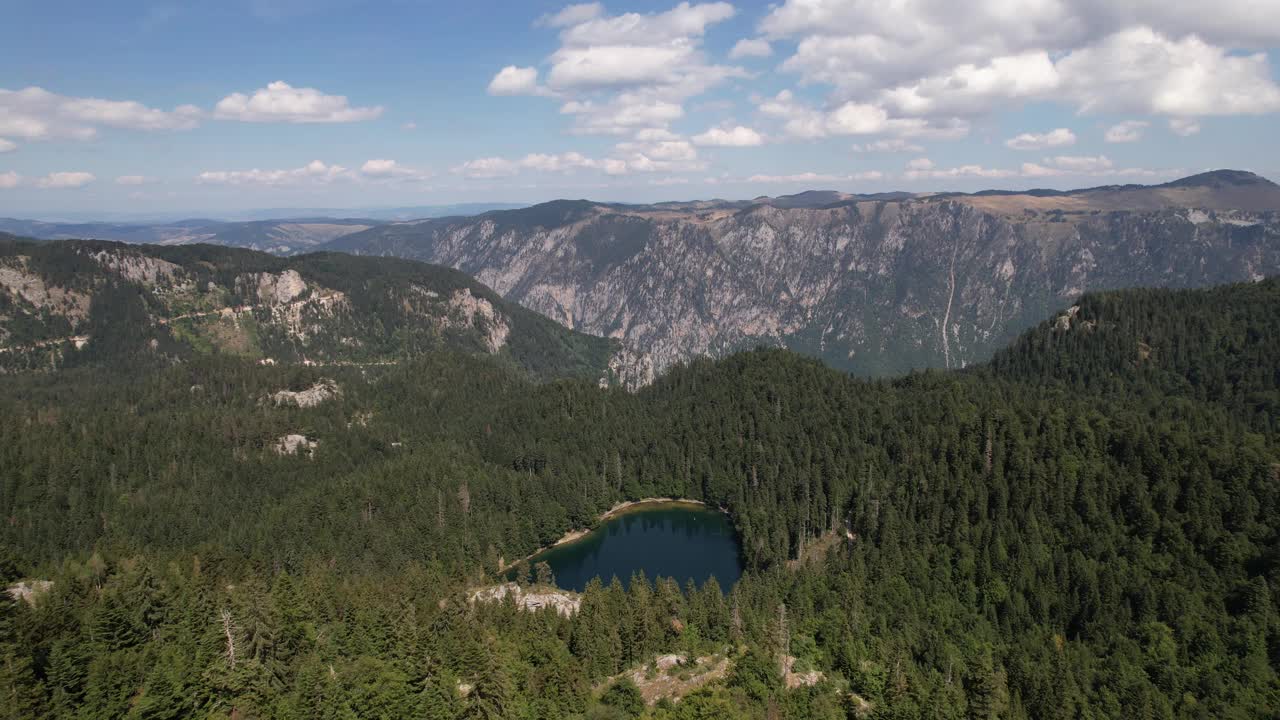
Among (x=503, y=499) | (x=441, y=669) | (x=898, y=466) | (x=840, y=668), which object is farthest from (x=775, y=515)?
(x=441, y=669)

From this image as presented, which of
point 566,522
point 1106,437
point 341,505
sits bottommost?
point 566,522

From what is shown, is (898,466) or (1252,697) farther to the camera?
(898,466)

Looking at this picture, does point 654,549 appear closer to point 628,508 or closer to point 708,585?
point 628,508

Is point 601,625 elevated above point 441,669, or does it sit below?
below

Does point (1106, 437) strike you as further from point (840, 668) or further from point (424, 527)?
point (424, 527)

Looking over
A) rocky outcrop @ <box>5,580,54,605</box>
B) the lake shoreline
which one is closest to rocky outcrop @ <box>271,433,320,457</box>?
the lake shoreline

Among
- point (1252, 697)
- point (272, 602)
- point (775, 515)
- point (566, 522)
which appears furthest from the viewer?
point (566, 522)

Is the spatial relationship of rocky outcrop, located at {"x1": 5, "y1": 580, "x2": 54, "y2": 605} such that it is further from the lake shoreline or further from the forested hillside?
the lake shoreline

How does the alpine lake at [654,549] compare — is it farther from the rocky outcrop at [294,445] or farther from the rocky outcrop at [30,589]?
the rocky outcrop at [30,589]

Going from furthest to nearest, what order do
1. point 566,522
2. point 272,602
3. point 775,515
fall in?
point 566,522 < point 775,515 < point 272,602
